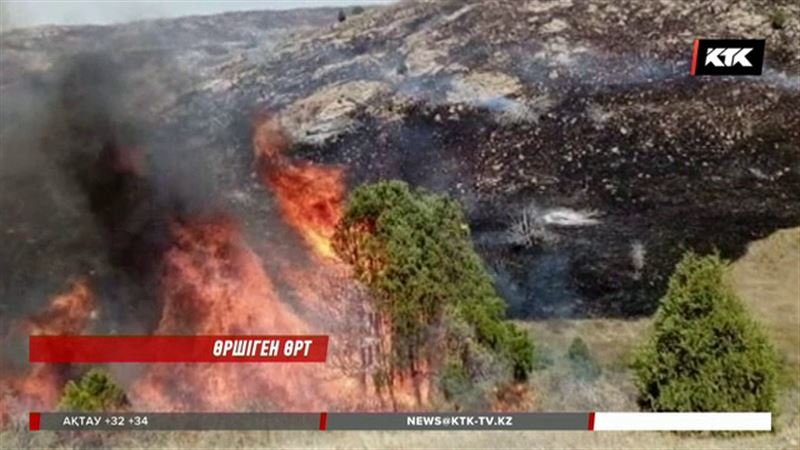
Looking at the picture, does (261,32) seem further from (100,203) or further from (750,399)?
(750,399)

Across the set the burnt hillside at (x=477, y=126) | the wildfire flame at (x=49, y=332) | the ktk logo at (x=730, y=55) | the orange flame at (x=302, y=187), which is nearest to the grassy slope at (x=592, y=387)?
the burnt hillside at (x=477, y=126)

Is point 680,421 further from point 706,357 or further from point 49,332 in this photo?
point 49,332

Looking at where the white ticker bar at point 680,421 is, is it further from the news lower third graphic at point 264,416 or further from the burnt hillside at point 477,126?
the burnt hillside at point 477,126

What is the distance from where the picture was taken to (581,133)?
6305mm

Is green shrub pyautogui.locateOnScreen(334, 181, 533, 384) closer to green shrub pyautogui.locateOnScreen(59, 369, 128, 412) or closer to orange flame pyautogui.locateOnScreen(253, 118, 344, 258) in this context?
orange flame pyautogui.locateOnScreen(253, 118, 344, 258)

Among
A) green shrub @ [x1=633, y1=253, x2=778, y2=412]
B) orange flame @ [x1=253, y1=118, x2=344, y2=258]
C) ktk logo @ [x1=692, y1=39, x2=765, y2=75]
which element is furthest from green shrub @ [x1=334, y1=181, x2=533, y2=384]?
ktk logo @ [x1=692, y1=39, x2=765, y2=75]

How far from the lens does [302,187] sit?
249 inches

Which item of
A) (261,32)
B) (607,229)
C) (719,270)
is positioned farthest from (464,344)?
(261,32)

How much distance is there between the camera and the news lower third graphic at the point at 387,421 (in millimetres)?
6407

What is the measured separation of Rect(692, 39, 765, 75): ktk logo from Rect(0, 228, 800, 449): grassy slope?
1026 mm

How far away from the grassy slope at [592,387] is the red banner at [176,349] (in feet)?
1.64

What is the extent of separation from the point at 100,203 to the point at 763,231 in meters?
3.93

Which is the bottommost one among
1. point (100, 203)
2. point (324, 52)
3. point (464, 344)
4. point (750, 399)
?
point (750, 399)

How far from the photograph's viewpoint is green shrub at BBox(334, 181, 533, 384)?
633 centimetres
